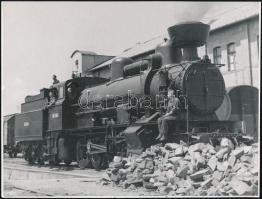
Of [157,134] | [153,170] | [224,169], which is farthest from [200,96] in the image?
[224,169]

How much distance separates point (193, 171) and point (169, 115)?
3030 mm

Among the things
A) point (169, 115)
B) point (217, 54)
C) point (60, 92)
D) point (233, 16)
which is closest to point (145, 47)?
point (217, 54)

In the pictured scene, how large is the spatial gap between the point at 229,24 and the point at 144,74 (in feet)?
41.8

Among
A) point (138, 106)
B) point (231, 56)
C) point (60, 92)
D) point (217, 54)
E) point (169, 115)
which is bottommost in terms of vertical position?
point (169, 115)

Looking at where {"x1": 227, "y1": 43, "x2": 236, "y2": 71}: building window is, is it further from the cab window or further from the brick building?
the cab window

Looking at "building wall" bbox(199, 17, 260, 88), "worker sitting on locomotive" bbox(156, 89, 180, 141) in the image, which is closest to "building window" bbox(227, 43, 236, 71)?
"building wall" bbox(199, 17, 260, 88)

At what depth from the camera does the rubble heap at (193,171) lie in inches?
315

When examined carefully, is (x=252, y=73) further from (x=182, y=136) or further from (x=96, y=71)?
(x=96, y=71)

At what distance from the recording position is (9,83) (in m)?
11.2

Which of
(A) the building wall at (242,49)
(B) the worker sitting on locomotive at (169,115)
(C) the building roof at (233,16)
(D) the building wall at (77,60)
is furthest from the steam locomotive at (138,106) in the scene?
(D) the building wall at (77,60)

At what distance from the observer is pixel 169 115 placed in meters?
11.7

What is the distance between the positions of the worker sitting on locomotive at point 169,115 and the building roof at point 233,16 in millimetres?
12152

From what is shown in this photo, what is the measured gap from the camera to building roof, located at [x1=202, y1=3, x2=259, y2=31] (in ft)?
73.9

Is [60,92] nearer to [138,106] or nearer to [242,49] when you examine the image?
[138,106]
